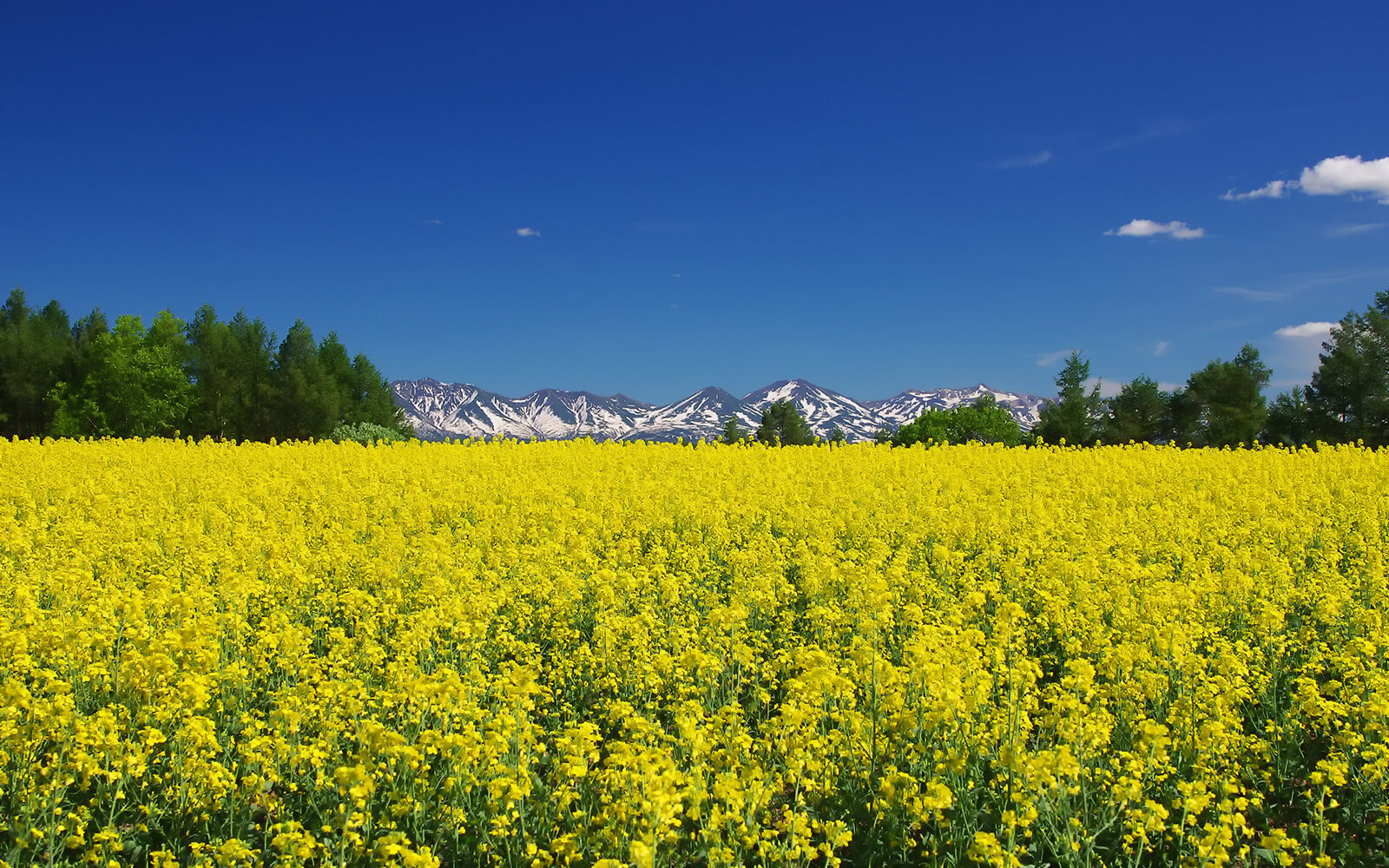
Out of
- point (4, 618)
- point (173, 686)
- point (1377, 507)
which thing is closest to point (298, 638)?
point (173, 686)

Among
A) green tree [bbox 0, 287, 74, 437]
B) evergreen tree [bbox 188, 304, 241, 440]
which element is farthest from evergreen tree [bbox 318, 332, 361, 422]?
green tree [bbox 0, 287, 74, 437]

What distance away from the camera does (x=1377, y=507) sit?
13008 mm

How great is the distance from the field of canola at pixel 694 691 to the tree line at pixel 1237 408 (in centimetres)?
4292

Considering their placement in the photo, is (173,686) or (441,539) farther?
(441,539)

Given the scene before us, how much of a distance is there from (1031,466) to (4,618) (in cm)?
1877

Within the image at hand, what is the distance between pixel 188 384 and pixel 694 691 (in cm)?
6231

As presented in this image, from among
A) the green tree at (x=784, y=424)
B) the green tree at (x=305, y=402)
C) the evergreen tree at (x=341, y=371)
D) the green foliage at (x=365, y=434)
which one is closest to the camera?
the green foliage at (x=365, y=434)

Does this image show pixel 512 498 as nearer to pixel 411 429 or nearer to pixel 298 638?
pixel 298 638

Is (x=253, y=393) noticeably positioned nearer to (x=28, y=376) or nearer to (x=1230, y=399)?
(x=28, y=376)

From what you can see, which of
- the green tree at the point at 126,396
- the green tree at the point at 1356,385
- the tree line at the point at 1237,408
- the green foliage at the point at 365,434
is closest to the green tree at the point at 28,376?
the green tree at the point at 126,396

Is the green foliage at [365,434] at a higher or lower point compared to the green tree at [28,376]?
lower

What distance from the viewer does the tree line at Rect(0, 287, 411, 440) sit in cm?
5428

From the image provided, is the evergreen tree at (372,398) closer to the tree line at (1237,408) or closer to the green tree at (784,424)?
the tree line at (1237,408)

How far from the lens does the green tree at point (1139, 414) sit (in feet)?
208
